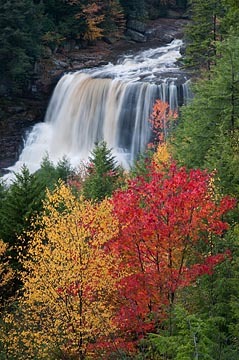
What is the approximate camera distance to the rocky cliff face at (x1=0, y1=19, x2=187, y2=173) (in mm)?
45406

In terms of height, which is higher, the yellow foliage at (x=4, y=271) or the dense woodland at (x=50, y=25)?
the dense woodland at (x=50, y=25)

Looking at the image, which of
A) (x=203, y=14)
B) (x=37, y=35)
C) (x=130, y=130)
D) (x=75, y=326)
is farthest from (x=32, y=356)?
(x=37, y=35)

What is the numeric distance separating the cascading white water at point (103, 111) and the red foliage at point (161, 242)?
1046 inches

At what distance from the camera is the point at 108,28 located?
5606cm

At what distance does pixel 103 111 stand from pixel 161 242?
31727mm

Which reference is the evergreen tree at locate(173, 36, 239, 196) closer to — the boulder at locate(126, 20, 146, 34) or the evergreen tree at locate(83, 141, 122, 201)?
the evergreen tree at locate(83, 141, 122, 201)

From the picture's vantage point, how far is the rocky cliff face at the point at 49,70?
45406 millimetres

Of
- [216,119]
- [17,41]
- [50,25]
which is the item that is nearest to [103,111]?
[17,41]

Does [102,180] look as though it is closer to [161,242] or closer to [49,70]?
[161,242]

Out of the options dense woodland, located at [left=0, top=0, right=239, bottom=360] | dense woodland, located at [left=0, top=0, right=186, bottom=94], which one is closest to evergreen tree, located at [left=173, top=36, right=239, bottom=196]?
dense woodland, located at [left=0, top=0, right=239, bottom=360]

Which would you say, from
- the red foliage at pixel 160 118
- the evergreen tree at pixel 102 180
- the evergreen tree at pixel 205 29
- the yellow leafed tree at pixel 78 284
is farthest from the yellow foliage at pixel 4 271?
the red foliage at pixel 160 118

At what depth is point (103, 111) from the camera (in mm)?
42219

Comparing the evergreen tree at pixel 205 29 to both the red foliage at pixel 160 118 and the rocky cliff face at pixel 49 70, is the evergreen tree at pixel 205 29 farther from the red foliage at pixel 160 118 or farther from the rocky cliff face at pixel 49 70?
the rocky cliff face at pixel 49 70

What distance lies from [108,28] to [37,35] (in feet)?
34.6
